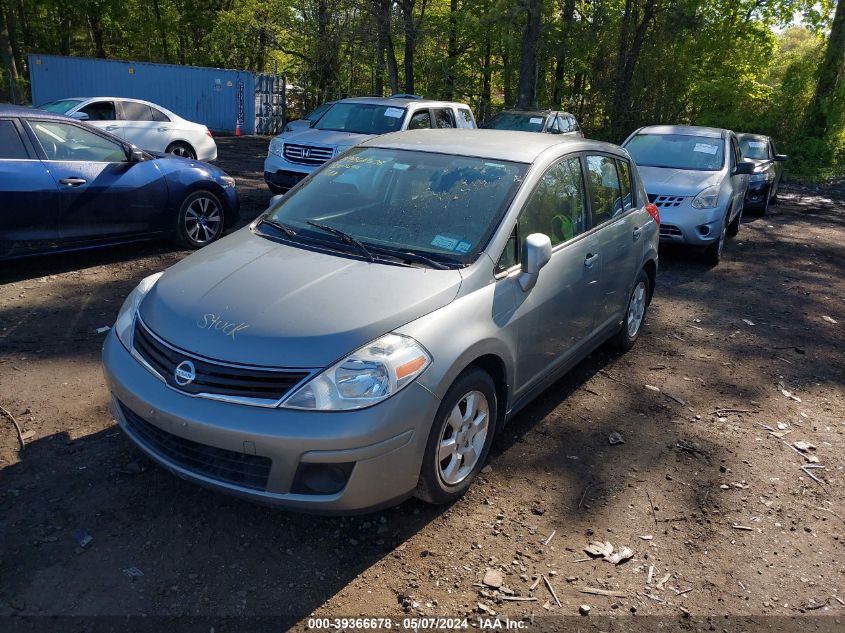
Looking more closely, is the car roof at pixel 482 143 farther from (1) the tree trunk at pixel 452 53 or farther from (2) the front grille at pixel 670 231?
(1) the tree trunk at pixel 452 53

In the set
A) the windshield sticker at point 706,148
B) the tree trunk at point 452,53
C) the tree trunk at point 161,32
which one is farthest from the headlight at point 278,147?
the tree trunk at point 161,32

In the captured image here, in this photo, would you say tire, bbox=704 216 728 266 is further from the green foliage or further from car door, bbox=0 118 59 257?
the green foliage

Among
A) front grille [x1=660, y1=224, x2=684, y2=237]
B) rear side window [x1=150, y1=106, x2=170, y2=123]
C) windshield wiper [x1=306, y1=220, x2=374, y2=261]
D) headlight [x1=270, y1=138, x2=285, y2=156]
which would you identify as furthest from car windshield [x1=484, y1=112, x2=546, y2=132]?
windshield wiper [x1=306, y1=220, x2=374, y2=261]

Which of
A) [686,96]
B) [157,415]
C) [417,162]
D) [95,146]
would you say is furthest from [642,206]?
[686,96]

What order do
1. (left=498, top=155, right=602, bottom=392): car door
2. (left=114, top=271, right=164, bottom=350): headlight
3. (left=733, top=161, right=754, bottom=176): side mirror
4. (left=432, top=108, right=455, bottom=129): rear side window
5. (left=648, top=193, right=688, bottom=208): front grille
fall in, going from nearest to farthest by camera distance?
1. (left=114, top=271, right=164, bottom=350): headlight
2. (left=498, top=155, right=602, bottom=392): car door
3. (left=648, top=193, right=688, bottom=208): front grille
4. (left=733, top=161, right=754, bottom=176): side mirror
5. (left=432, top=108, right=455, bottom=129): rear side window

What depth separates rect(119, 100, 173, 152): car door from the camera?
1334cm

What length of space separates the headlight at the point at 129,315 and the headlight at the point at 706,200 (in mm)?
7162

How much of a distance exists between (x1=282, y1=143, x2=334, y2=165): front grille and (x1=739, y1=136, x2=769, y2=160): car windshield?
8.70 m

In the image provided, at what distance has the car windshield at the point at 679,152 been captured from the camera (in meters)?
9.75

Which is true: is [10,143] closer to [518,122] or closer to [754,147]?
[518,122]

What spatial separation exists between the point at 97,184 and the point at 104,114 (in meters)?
7.67

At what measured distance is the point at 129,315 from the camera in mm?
3600

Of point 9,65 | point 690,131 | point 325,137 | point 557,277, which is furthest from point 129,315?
point 9,65

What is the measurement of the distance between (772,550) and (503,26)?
69.3ft
